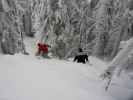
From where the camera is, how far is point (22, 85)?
5.50 meters

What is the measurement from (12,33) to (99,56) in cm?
1035

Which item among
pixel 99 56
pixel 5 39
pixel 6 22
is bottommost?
pixel 99 56

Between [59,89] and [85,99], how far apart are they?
2.35 feet

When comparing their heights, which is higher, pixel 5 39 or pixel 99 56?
pixel 5 39

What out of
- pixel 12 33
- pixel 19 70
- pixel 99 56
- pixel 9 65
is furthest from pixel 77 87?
pixel 99 56

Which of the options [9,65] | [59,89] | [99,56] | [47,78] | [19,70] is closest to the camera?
[59,89]

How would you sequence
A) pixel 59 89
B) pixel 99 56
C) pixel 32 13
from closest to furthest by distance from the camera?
1. pixel 59 89
2. pixel 99 56
3. pixel 32 13

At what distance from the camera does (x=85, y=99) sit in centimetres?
500

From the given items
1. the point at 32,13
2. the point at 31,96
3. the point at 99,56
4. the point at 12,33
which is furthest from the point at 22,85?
the point at 32,13

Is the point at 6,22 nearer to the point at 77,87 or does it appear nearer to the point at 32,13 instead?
the point at 77,87

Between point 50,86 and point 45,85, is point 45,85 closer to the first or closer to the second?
point 45,85

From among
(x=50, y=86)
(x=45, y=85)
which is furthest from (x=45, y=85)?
(x=50, y=86)

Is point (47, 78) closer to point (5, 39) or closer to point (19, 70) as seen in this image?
point (19, 70)

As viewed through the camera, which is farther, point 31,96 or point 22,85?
point 22,85
